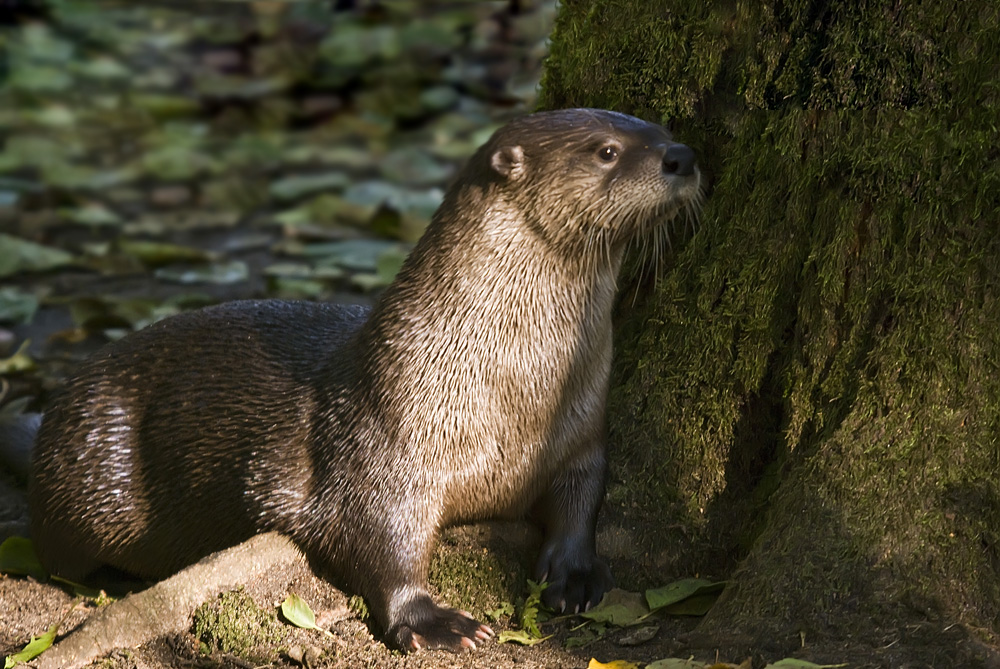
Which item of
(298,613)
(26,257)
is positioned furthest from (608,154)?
(26,257)

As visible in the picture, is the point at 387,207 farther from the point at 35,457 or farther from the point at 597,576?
the point at 597,576

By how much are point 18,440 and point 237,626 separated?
1.53 metres

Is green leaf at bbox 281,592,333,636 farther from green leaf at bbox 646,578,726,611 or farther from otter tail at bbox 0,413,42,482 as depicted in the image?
otter tail at bbox 0,413,42,482

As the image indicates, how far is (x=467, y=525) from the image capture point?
10.6ft

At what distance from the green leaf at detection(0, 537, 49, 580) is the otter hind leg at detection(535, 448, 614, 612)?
1611 millimetres

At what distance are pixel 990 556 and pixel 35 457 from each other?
267 cm

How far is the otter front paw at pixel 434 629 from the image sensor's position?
290 centimetres

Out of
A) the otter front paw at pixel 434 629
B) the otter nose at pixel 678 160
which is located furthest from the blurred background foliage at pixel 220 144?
the otter nose at pixel 678 160

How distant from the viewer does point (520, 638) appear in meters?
2.98

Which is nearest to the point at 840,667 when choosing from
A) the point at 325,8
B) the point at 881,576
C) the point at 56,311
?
the point at 881,576

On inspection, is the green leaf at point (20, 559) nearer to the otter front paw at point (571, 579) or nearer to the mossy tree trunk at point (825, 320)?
the otter front paw at point (571, 579)

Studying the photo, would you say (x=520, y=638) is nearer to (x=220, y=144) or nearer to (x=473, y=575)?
(x=473, y=575)

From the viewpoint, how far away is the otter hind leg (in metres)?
3.09

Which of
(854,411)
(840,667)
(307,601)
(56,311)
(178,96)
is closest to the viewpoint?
(840,667)
